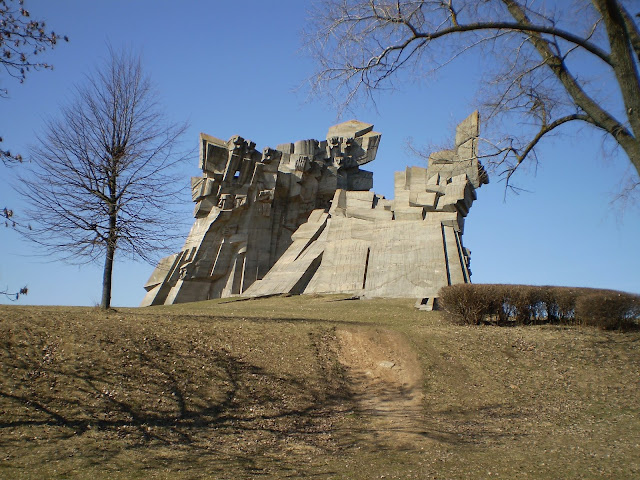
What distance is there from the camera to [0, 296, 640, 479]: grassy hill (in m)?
7.85

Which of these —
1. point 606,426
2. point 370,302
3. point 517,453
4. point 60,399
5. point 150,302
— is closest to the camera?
point 517,453

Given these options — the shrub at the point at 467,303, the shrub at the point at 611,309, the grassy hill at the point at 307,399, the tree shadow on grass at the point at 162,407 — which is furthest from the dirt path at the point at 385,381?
the shrub at the point at 611,309

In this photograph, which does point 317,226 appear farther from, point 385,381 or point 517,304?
point 385,381

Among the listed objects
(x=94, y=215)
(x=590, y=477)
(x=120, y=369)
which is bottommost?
(x=590, y=477)

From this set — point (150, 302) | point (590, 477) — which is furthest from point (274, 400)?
point (150, 302)

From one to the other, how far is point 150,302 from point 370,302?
41.6ft

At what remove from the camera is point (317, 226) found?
29.6 meters

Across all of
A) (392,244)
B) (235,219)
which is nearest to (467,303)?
(392,244)

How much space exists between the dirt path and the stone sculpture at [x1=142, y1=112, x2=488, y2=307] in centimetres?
865

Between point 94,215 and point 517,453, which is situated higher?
point 94,215

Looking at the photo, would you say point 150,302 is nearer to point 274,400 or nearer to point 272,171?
point 272,171

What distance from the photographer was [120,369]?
1016 centimetres

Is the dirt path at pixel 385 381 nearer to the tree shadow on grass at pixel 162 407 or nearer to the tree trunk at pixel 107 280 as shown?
the tree shadow on grass at pixel 162 407

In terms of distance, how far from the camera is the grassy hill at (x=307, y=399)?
25.7 ft
